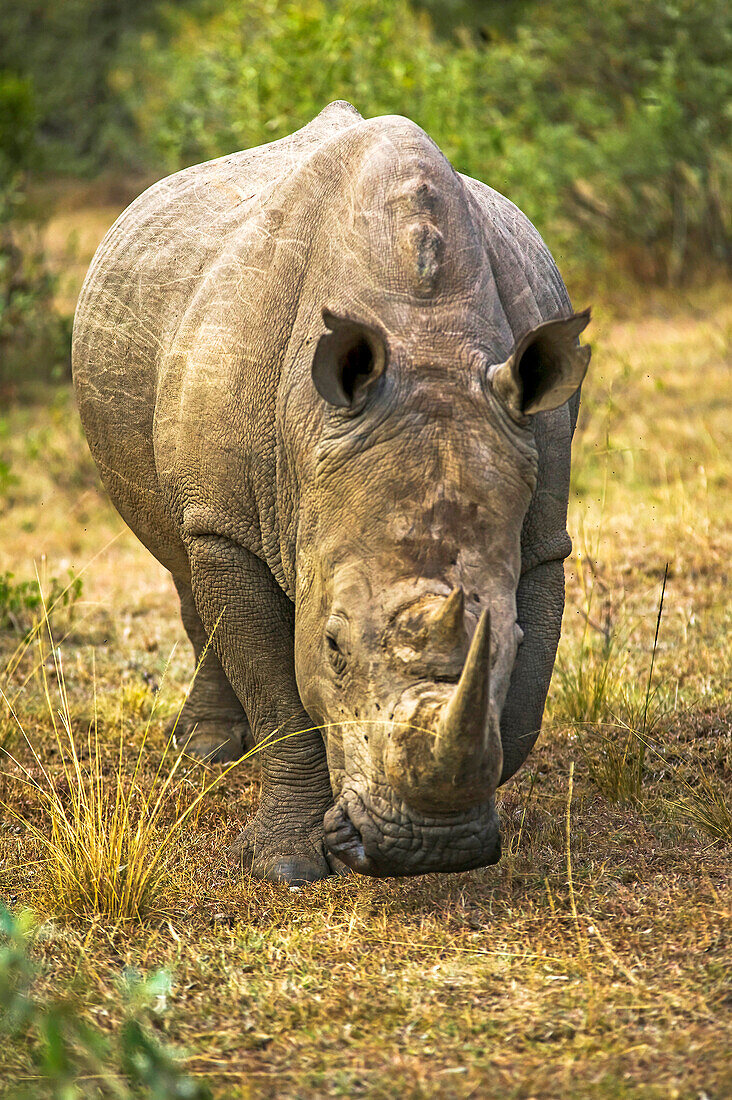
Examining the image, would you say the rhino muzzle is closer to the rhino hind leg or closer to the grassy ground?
the grassy ground

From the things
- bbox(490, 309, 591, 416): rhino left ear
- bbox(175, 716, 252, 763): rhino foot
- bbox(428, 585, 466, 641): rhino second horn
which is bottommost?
bbox(175, 716, 252, 763): rhino foot

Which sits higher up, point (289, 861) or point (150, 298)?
point (150, 298)

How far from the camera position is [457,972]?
137 inches

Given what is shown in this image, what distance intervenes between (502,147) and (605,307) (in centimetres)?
217

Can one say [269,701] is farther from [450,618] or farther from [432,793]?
[450,618]

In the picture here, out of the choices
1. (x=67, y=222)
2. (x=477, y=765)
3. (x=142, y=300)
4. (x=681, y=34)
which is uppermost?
(x=681, y=34)

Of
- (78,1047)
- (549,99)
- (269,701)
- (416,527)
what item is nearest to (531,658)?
(269,701)

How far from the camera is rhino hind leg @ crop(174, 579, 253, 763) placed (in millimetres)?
5656

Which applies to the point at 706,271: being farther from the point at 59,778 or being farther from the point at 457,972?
the point at 457,972

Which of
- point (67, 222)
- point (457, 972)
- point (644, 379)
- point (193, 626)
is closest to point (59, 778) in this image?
point (193, 626)

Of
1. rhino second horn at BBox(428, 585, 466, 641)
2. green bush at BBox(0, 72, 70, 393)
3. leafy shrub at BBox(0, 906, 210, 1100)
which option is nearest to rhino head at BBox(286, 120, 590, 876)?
rhino second horn at BBox(428, 585, 466, 641)

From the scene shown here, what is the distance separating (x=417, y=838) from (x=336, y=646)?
0.56 meters

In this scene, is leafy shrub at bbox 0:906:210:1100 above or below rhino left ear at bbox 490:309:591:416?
below

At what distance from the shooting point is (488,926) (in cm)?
375
